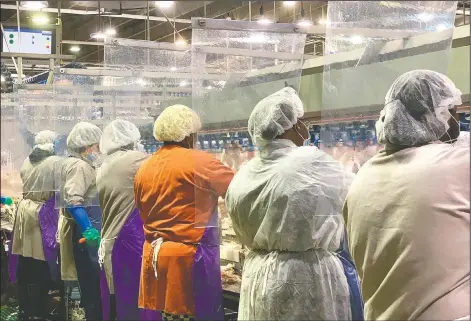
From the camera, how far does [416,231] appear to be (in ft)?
6.35

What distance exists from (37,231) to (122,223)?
1.84m

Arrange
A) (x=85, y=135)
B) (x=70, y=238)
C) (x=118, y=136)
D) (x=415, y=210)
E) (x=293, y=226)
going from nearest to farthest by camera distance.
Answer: (x=415, y=210), (x=293, y=226), (x=118, y=136), (x=85, y=135), (x=70, y=238)

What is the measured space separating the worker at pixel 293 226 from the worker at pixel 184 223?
682mm

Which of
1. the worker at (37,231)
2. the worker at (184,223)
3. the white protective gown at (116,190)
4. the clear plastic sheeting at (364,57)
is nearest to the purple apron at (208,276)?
the worker at (184,223)

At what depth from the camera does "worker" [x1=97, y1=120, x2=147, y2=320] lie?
4.14 metres

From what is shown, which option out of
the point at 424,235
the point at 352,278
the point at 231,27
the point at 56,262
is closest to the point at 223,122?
the point at 231,27

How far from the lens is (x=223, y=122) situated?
3.35 meters

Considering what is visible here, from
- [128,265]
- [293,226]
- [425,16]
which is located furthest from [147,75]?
[425,16]

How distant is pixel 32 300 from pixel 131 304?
214 centimetres

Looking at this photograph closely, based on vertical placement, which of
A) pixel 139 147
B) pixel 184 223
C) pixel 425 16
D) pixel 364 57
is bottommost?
pixel 184 223

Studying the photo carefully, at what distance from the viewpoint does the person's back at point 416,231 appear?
73.8 inches

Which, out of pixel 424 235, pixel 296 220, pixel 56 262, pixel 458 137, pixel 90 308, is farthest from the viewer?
pixel 56 262

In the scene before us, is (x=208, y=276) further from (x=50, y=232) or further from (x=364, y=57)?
(x=50, y=232)

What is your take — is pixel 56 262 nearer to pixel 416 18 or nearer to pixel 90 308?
pixel 90 308
